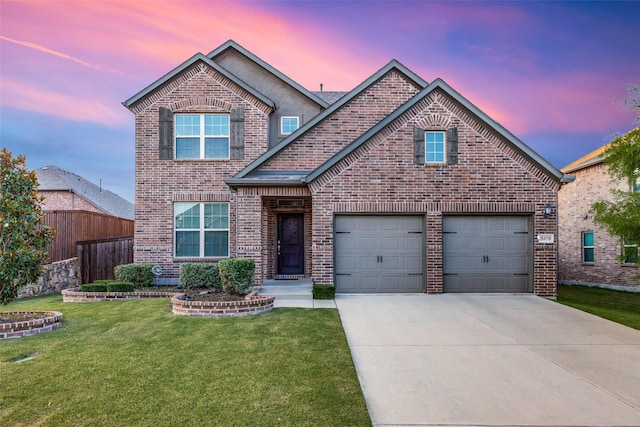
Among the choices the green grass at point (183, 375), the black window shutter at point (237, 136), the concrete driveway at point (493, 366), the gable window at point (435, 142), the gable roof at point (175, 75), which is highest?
the gable roof at point (175, 75)

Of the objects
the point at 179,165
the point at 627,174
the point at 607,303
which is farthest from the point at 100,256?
the point at 607,303

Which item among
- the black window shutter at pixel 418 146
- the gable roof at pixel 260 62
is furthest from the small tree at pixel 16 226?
the black window shutter at pixel 418 146

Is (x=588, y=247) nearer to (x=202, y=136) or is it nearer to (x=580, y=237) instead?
(x=580, y=237)

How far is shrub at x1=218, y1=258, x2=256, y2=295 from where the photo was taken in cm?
862

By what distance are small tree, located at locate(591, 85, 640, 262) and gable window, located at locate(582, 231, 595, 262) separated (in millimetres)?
8639

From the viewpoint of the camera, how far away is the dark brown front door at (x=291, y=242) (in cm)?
1252

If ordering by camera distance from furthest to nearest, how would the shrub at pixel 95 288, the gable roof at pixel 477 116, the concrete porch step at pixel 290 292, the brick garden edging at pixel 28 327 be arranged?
the gable roof at pixel 477 116
the shrub at pixel 95 288
the concrete porch step at pixel 290 292
the brick garden edging at pixel 28 327

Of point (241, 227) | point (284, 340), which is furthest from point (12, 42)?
point (284, 340)

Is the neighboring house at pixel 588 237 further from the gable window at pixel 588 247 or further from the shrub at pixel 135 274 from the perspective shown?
the shrub at pixel 135 274

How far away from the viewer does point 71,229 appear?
A: 1298cm

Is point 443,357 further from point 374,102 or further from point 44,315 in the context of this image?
point 374,102

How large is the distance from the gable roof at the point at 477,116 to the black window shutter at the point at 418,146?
2.44 ft

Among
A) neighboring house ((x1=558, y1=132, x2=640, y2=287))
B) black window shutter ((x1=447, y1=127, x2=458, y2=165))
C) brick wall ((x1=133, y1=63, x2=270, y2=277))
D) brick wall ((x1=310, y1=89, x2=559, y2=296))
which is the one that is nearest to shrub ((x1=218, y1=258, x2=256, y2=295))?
brick wall ((x1=310, y1=89, x2=559, y2=296))

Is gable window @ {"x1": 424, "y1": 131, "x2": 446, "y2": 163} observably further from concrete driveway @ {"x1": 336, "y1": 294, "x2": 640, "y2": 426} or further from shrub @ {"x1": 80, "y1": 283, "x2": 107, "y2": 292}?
shrub @ {"x1": 80, "y1": 283, "x2": 107, "y2": 292}
